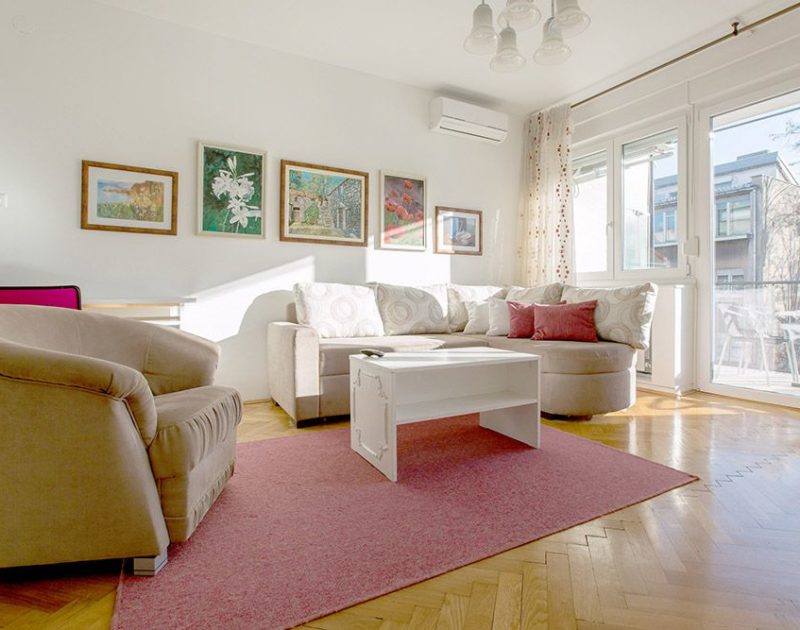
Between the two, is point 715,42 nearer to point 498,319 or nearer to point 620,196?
point 620,196

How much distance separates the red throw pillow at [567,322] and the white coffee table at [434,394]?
0.85 metres

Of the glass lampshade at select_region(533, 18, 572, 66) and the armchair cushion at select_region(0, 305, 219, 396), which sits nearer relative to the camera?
the armchair cushion at select_region(0, 305, 219, 396)

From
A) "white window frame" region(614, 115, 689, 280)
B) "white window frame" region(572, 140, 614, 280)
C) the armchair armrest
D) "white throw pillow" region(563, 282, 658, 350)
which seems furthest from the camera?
"white window frame" region(572, 140, 614, 280)

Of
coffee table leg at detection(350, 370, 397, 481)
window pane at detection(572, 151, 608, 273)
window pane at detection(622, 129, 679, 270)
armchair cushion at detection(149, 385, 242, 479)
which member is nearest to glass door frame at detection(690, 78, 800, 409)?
window pane at detection(622, 129, 679, 270)

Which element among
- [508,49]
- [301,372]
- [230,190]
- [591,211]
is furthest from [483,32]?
[591,211]

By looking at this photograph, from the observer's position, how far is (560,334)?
10.3 feet

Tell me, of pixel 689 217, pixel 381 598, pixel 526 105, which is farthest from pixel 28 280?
pixel 689 217

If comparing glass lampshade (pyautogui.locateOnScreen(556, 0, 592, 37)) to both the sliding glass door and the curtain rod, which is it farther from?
the sliding glass door

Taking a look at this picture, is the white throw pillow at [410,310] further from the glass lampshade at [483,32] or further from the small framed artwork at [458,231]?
the glass lampshade at [483,32]

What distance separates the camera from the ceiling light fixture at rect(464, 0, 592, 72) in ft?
7.27

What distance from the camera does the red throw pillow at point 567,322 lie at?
122 inches

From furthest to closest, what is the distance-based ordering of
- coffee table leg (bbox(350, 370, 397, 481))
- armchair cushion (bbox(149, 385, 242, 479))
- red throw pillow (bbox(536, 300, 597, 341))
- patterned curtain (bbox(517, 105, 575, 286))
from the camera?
patterned curtain (bbox(517, 105, 575, 286)) < red throw pillow (bbox(536, 300, 597, 341)) < coffee table leg (bbox(350, 370, 397, 481)) < armchair cushion (bbox(149, 385, 242, 479))

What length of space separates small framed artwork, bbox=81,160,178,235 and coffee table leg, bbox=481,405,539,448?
2449 mm

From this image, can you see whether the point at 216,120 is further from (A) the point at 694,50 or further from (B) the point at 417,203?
(A) the point at 694,50
